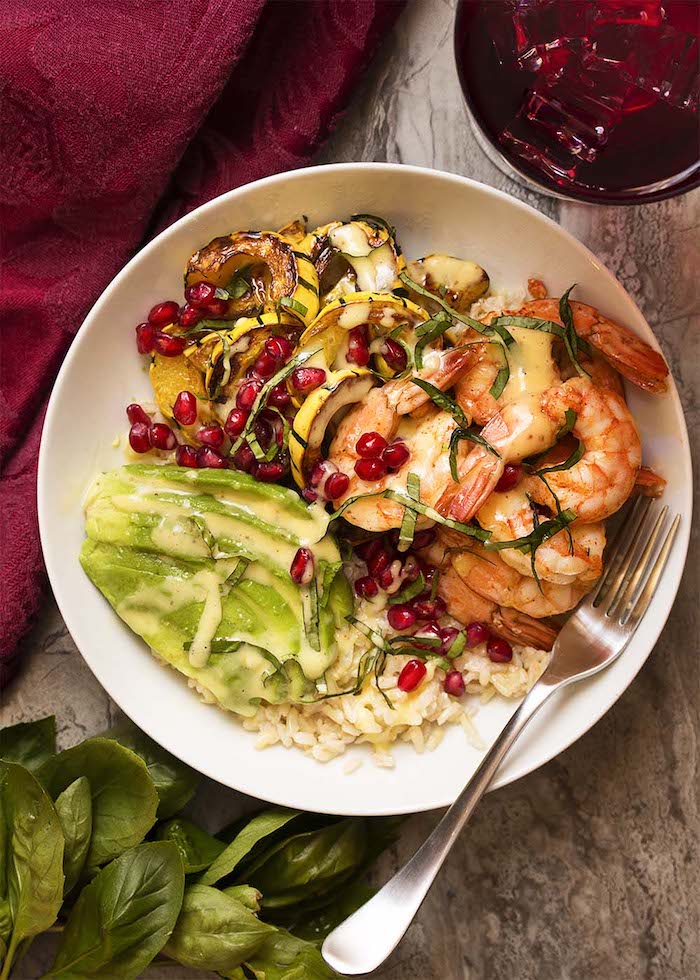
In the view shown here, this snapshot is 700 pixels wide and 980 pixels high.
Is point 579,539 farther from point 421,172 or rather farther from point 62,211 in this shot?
point 62,211

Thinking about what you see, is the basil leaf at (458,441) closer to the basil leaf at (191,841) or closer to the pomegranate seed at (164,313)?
the pomegranate seed at (164,313)

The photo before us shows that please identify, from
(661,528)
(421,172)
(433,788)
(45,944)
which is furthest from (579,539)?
(45,944)

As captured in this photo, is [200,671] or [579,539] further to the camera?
[200,671]

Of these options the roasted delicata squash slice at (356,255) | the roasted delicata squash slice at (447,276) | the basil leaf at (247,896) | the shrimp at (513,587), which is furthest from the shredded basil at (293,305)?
the basil leaf at (247,896)

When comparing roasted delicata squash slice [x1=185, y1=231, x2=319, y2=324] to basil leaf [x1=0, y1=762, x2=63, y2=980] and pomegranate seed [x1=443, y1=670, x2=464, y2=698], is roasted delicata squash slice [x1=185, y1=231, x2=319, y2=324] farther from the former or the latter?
basil leaf [x1=0, y1=762, x2=63, y2=980]

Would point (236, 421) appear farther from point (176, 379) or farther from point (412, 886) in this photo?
point (412, 886)
